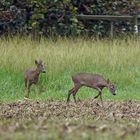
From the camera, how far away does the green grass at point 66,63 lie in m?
13.3

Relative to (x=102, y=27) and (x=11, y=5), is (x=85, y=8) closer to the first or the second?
(x=102, y=27)

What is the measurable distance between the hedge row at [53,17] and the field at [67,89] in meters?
1.90

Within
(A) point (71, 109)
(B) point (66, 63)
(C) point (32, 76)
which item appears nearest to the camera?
(A) point (71, 109)

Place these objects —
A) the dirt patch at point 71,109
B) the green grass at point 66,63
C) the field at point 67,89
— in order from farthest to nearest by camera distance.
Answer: the green grass at point 66,63, the dirt patch at point 71,109, the field at point 67,89

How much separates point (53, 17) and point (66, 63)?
5.91m

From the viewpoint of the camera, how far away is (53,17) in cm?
2095

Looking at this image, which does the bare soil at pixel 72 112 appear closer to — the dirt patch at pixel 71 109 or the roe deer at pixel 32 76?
the dirt patch at pixel 71 109

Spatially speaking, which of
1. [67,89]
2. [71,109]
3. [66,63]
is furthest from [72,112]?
[66,63]

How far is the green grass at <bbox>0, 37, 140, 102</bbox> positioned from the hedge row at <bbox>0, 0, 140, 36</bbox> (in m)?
1.85

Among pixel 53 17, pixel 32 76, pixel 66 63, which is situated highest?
pixel 32 76

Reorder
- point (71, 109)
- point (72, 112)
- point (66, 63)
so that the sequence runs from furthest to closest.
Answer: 1. point (66, 63)
2. point (71, 109)
3. point (72, 112)

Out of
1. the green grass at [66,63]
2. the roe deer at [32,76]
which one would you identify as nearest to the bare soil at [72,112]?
the roe deer at [32,76]

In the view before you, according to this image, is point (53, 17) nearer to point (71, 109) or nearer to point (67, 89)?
point (67, 89)

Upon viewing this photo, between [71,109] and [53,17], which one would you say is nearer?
[71,109]
